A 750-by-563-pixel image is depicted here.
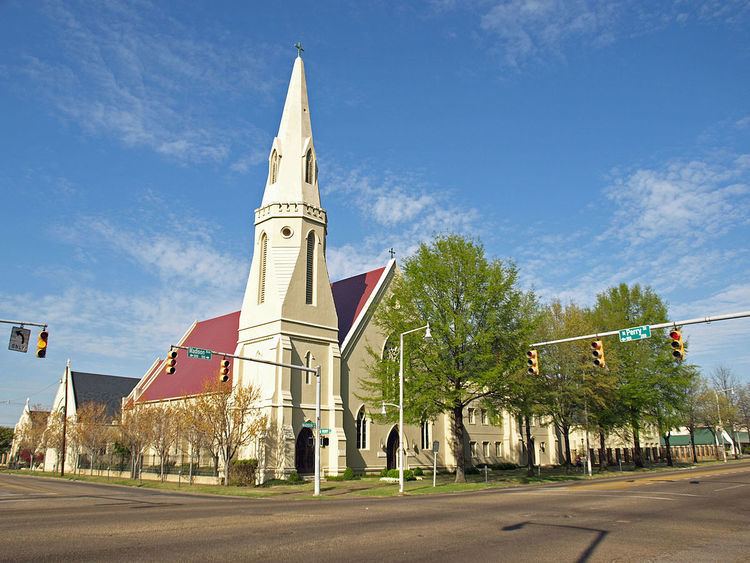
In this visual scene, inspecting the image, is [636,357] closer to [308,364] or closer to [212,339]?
[308,364]

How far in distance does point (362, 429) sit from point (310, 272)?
12234 mm

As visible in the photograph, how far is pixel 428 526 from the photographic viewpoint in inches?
625

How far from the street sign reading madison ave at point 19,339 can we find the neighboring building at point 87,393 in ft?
165

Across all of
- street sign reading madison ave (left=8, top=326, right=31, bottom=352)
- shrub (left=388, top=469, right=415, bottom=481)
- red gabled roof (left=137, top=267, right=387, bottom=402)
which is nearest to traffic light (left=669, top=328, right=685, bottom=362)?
street sign reading madison ave (left=8, top=326, right=31, bottom=352)

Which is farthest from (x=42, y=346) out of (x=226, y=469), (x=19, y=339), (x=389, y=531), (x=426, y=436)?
(x=426, y=436)

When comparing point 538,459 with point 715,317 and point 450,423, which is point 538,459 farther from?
point 715,317

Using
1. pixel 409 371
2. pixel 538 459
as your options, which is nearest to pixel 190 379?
pixel 409 371

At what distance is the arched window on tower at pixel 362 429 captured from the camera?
44469mm

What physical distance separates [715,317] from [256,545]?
1433 cm

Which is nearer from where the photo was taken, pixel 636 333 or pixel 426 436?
pixel 636 333

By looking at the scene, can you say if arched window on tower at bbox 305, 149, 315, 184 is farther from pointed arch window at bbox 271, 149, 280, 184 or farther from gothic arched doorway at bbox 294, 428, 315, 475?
gothic arched doorway at bbox 294, 428, 315, 475

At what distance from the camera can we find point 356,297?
165ft

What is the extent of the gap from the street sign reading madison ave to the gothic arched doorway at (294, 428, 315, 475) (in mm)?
21168

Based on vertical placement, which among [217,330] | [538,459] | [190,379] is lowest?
[538,459]
